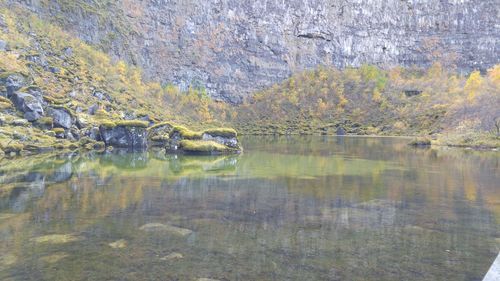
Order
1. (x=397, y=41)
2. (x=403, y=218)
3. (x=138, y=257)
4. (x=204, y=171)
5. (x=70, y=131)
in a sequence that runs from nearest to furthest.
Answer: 1. (x=138, y=257)
2. (x=403, y=218)
3. (x=204, y=171)
4. (x=70, y=131)
5. (x=397, y=41)

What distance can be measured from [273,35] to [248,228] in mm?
173173

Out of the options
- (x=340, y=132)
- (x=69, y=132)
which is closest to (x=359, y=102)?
(x=340, y=132)

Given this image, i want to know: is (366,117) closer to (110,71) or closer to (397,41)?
(397,41)

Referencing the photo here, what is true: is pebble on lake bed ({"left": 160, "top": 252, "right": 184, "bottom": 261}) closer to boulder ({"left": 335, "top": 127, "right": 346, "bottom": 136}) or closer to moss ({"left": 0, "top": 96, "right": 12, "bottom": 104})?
moss ({"left": 0, "top": 96, "right": 12, "bottom": 104})

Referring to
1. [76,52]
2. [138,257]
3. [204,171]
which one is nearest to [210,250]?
[138,257]

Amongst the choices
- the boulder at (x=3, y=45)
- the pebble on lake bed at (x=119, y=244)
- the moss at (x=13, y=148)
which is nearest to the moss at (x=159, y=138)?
the moss at (x=13, y=148)

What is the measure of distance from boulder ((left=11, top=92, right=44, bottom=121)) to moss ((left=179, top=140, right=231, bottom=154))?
77.5 feet

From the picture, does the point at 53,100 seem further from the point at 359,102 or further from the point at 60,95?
the point at 359,102

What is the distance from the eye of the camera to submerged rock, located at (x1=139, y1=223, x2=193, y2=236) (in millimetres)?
13043

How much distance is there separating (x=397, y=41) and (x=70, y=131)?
6842 inches

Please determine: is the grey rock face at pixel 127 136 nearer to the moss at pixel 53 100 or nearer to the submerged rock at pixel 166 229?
the moss at pixel 53 100

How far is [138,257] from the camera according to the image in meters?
10.6

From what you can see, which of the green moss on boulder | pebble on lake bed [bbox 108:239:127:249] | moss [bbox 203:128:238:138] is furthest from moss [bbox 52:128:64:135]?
pebble on lake bed [bbox 108:239:127:249]

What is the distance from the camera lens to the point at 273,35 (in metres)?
179
